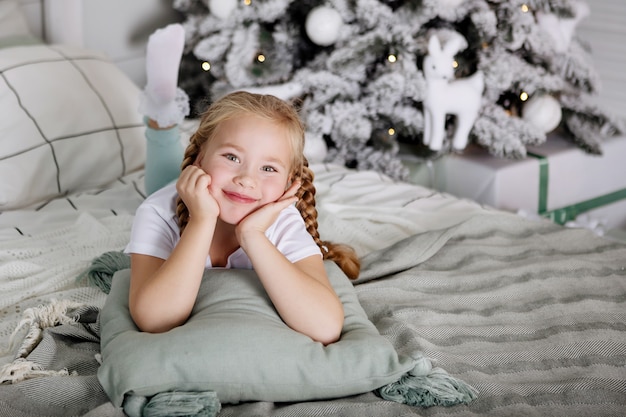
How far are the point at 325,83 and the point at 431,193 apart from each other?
1.60 ft

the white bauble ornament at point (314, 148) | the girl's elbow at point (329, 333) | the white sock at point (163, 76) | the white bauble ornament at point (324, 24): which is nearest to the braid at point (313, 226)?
the girl's elbow at point (329, 333)

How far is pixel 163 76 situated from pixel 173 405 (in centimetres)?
100

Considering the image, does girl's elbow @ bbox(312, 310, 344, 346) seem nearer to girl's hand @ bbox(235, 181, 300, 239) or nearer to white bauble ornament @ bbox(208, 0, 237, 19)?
girl's hand @ bbox(235, 181, 300, 239)

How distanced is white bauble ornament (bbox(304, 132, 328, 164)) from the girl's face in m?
1.03

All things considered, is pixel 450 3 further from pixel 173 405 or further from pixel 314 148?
pixel 173 405

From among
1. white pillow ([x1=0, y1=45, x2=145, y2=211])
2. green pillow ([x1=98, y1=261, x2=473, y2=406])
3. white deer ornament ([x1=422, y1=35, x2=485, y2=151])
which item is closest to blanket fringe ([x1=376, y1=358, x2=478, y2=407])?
green pillow ([x1=98, y1=261, x2=473, y2=406])

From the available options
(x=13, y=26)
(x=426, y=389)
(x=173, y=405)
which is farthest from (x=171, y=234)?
(x=13, y=26)

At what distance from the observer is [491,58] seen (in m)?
2.30

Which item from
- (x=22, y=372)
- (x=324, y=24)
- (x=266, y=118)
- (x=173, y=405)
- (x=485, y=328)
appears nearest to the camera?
(x=173, y=405)

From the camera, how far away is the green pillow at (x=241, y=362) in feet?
3.25

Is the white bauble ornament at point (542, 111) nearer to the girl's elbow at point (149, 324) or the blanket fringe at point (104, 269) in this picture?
the blanket fringe at point (104, 269)

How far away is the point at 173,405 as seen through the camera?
37.9 inches

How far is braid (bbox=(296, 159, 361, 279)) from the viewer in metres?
1.35

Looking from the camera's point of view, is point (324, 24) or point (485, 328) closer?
point (485, 328)
